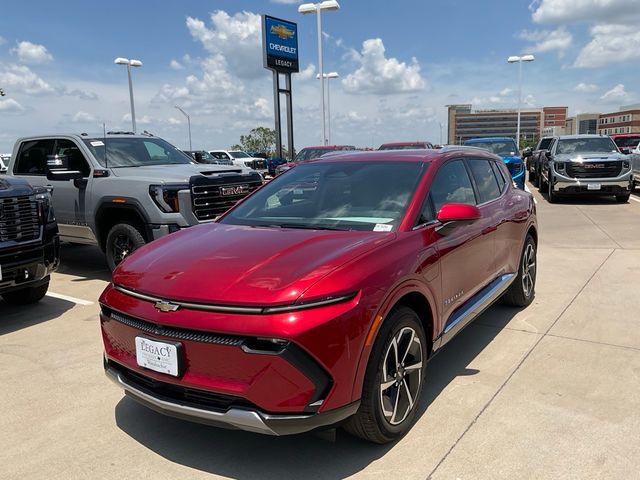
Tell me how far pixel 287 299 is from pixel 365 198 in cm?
141

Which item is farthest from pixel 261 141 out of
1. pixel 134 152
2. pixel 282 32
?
pixel 134 152

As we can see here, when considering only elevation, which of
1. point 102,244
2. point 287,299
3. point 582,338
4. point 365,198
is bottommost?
point 582,338

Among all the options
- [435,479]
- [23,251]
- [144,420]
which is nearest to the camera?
[435,479]

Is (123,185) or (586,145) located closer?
(123,185)

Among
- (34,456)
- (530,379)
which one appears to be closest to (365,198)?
(530,379)

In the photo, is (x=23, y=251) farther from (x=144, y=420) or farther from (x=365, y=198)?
(x=365, y=198)

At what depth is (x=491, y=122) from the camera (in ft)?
367

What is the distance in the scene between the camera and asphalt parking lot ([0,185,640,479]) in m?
2.84

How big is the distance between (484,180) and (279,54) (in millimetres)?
25607

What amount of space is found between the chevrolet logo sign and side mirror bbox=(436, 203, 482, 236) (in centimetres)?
2722

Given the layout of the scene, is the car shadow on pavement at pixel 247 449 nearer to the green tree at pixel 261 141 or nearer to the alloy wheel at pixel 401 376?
the alloy wheel at pixel 401 376

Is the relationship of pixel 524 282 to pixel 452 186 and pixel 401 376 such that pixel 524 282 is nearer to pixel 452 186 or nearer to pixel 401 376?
pixel 452 186

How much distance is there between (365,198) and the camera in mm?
3693

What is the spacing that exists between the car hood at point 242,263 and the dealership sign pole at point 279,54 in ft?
81.3
